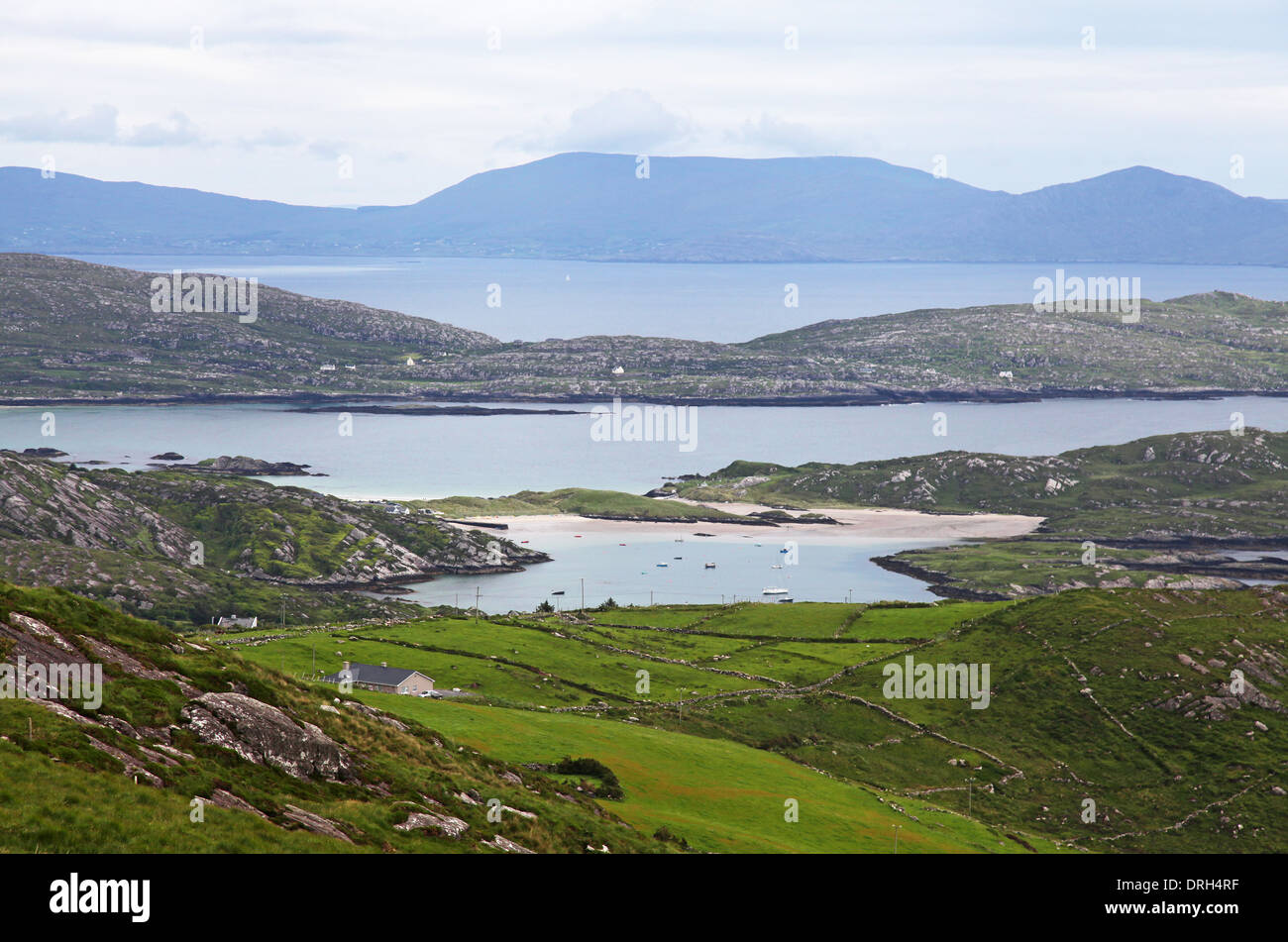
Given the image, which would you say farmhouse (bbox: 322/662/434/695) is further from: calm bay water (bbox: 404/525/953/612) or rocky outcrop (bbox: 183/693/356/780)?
calm bay water (bbox: 404/525/953/612)

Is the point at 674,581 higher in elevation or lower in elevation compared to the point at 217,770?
lower

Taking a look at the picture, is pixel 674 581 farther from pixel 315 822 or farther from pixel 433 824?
pixel 315 822

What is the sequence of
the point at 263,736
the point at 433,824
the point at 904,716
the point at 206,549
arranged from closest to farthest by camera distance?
the point at 433,824
the point at 263,736
the point at 904,716
the point at 206,549

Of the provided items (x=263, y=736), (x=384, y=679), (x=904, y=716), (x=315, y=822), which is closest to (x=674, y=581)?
(x=904, y=716)

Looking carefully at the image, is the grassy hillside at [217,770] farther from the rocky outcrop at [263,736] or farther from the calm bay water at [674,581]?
the calm bay water at [674,581]

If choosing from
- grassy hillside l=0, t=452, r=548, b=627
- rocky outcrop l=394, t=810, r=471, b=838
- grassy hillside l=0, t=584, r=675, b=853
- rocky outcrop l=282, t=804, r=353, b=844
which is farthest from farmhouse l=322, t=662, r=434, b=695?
grassy hillside l=0, t=452, r=548, b=627
